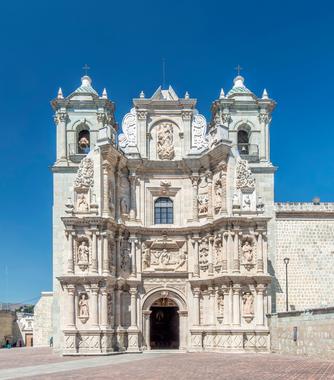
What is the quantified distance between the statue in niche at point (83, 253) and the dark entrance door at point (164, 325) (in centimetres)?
718

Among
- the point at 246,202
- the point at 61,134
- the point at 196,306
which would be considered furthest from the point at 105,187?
the point at 196,306

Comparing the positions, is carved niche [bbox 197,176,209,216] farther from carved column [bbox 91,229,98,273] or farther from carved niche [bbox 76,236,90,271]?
carved niche [bbox 76,236,90,271]

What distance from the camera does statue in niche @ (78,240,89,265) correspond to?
3206 cm

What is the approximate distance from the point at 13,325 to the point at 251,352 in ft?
108

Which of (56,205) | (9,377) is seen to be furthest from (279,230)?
(9,377)

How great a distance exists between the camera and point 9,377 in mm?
20078

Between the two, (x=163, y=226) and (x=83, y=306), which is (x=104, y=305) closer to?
(x=83, y=306)

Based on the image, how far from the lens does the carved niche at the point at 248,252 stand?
32.2 m

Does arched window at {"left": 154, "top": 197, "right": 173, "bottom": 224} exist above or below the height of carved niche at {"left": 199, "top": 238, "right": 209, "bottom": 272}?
above

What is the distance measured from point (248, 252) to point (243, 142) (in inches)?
362

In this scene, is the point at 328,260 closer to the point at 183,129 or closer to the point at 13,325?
the point at 183,129

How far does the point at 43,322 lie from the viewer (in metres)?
48.4

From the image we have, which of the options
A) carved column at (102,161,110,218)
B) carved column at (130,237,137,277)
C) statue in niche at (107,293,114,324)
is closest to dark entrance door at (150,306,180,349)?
carved column at (130,237,137,277)

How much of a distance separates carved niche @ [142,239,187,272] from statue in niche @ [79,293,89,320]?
4823mm
